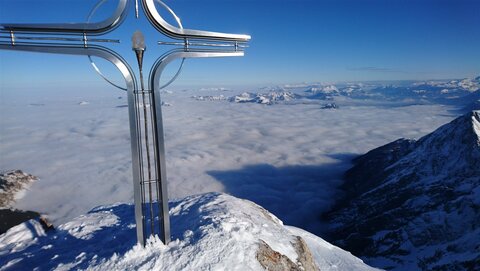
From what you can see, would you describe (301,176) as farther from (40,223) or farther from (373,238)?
(40,223)

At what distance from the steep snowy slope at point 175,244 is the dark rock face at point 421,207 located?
79.2 meters

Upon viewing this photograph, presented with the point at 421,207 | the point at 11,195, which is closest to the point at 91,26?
the point at 421,207

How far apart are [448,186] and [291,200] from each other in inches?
2752

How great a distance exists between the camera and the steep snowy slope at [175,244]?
11156 mm

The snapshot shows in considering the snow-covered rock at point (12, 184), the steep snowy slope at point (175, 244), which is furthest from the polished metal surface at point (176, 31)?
the snow-covered rock at point (12, 184)

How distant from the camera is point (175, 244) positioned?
1188 centimetres

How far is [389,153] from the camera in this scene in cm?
17775

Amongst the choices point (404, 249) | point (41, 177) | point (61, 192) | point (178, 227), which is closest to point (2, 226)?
point (61, 192)

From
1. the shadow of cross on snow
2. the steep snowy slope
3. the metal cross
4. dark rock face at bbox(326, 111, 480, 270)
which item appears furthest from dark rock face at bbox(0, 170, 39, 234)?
dark rock face at bbox(326, 111, 480, 270)

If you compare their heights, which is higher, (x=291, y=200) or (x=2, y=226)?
(x=2, y=226)

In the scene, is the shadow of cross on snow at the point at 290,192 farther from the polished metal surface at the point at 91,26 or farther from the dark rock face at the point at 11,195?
the polished metal surface at the point at 91,26

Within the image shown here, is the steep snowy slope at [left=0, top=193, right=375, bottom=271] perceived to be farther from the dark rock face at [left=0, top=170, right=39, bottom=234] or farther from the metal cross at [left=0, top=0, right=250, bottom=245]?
the dark rock face at [left=0, top=170, right=39, bottom=234]

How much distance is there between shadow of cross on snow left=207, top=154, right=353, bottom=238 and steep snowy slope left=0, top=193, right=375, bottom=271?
115 metres

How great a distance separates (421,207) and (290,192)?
223ft
